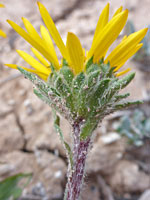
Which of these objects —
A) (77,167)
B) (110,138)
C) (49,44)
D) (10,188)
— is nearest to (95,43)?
(49,44)

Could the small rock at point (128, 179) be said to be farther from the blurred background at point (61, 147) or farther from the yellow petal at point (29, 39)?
the yellow petal at point (29, 39)

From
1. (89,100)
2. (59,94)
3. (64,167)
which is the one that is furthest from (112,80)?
(64,167)

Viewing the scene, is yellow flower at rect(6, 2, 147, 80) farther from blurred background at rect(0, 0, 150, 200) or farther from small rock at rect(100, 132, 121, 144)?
small rock at rect(100, 132, 121, 144)

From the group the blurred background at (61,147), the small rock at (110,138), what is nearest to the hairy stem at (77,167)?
the blurred background at (61,147)

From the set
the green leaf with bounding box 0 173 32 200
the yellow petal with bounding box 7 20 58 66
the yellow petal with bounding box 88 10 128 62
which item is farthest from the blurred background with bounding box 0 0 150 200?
the yellow petal with bounding box 88 10 128 62

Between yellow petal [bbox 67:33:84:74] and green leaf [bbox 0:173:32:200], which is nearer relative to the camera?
yellow petal [bbox 67:33:84:74]
